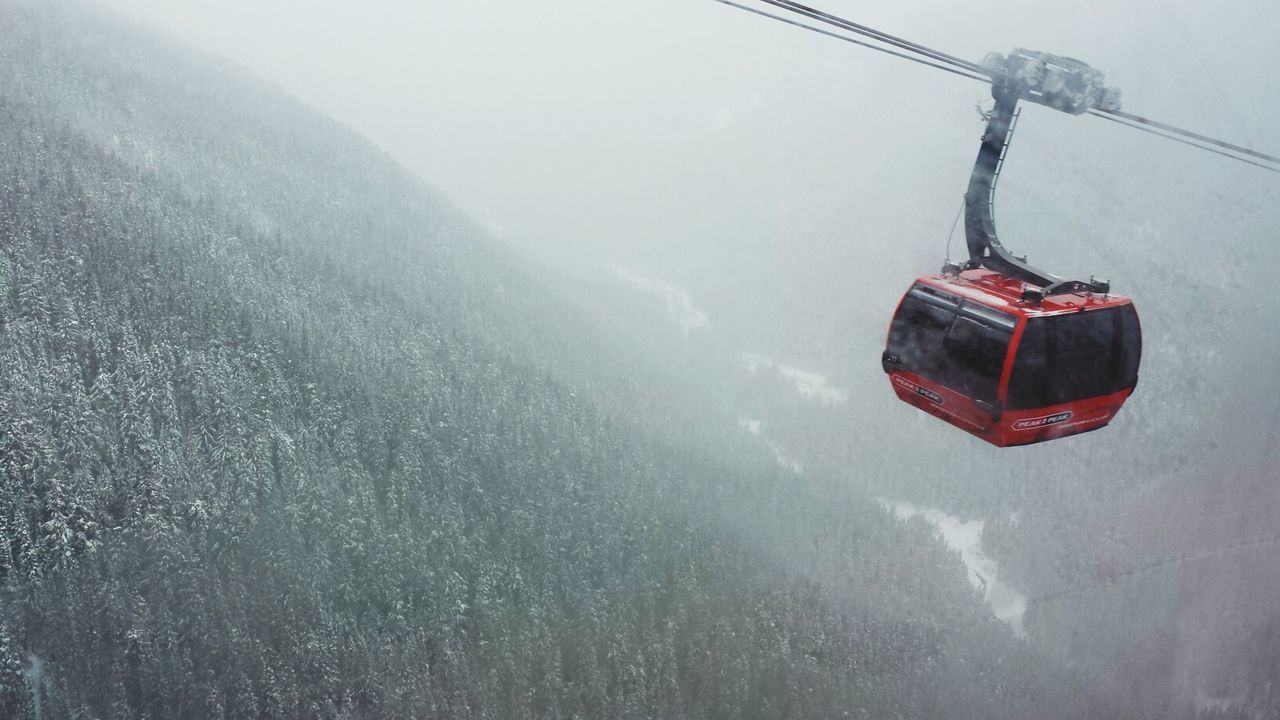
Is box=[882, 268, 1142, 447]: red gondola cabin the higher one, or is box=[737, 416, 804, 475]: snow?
box=[882, 268, 1142, 447]: red gondola cabin

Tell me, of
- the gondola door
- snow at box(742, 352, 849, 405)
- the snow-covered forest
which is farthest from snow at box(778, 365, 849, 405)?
the gondola door

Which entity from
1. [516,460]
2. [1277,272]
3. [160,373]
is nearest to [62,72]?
[160,373]

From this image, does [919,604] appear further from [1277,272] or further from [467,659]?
[1277,272]

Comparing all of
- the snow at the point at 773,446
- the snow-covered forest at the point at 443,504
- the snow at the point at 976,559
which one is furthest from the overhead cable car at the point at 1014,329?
the snow at the point at 773,446

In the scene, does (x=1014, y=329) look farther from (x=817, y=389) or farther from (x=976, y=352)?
(x=817, y=389)

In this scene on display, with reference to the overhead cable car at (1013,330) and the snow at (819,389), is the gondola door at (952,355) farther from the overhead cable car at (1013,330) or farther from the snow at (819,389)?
the snow at (819,389)

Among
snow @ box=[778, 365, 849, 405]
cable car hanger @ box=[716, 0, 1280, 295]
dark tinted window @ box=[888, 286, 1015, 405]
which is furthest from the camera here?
snow @ box=[778, 365, 849, 405]

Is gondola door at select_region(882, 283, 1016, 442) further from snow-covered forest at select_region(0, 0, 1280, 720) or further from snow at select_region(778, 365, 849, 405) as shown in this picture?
snow at select_region(778, 365, 849, 405)
